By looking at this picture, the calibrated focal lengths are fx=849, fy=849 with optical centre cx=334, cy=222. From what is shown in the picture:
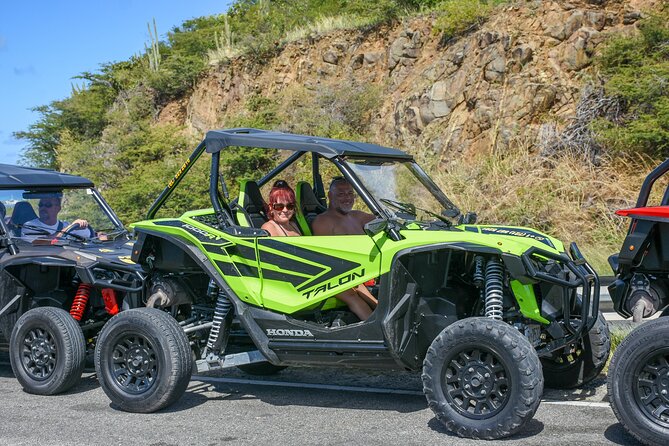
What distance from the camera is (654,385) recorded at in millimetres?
5059

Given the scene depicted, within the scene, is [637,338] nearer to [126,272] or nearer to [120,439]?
[120,439]

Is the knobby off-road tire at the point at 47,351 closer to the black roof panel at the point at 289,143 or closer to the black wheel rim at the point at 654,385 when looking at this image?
the black roof panel at the point at 289,143

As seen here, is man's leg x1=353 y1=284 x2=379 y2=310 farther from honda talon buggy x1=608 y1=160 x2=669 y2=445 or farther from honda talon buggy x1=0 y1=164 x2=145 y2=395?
honda talon buggy x1=0 y1=164 x2=145 y2=395

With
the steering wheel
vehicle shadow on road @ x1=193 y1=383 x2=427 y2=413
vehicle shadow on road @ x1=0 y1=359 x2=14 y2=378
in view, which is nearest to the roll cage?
vehicle shadow on road @ x1=193 y1=383 x2=427 y2=413

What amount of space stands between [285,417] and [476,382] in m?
1.60

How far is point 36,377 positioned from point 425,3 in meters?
17.4

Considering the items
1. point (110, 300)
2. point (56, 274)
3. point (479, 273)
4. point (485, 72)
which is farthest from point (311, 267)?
point (485, 72)

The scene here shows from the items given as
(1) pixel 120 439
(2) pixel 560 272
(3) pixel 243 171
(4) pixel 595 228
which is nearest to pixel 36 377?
(1) pixel 120 439

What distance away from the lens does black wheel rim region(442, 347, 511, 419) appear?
544 centimetres

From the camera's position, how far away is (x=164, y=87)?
31.9 m

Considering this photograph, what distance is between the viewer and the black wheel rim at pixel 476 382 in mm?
5438

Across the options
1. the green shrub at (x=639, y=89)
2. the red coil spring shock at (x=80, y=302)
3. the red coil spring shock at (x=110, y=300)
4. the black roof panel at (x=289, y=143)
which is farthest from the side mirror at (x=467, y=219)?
the green shrub at (x=639, y=89)

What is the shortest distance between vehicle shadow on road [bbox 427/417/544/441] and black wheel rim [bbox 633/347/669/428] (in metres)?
0.80

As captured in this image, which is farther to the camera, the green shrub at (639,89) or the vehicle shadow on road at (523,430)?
the green shrub at (639,89)
